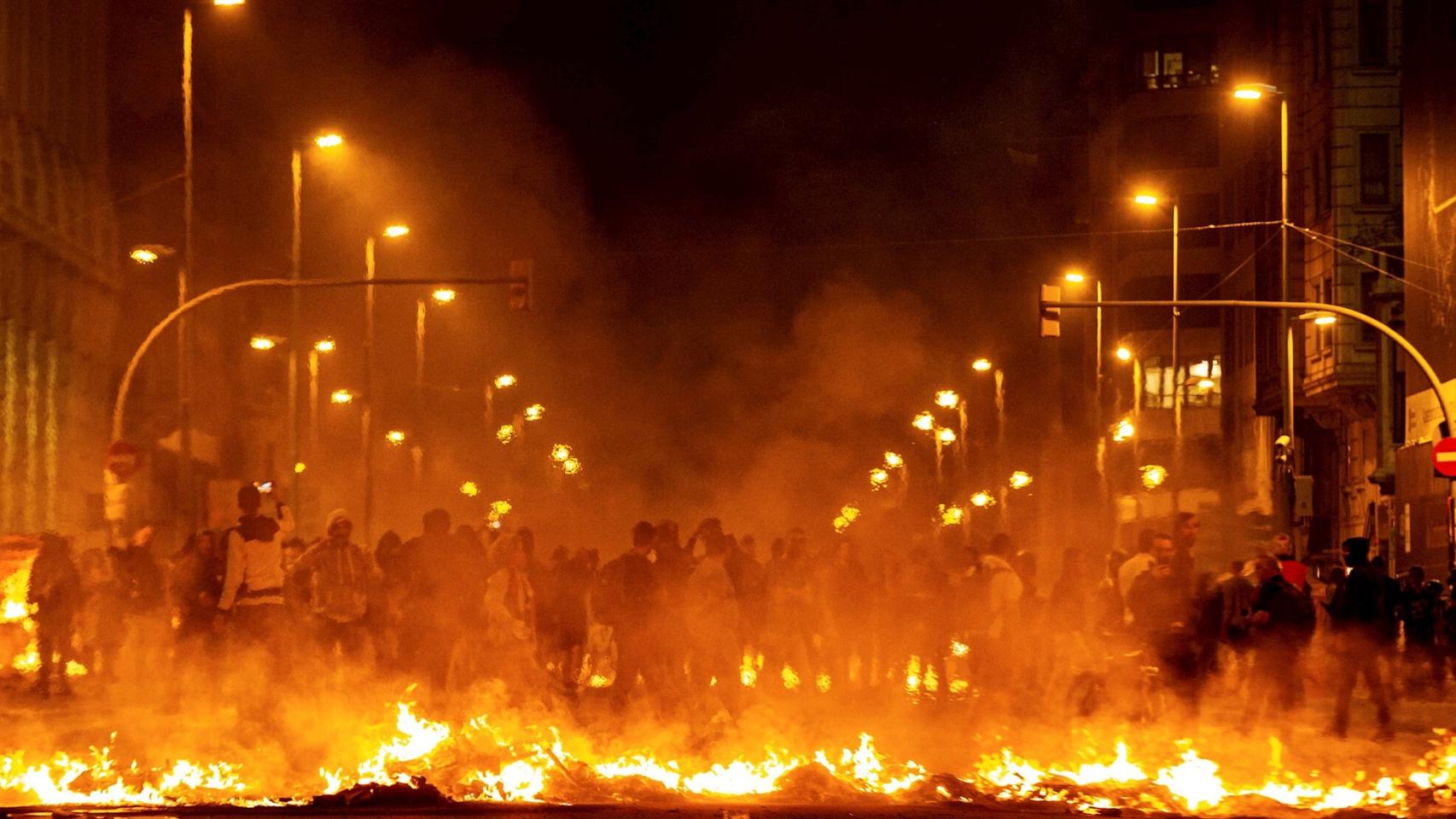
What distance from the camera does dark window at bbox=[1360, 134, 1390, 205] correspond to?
44656mm

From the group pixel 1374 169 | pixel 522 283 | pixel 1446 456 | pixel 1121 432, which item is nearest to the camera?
pixel 1446 456

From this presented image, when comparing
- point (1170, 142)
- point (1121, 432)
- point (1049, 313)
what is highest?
point (1170, 142)

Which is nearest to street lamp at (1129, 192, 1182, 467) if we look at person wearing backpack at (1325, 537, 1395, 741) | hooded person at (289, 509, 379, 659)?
person wearing backpack at (1325, 537, 1395, 741)

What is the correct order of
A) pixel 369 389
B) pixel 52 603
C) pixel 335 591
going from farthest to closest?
pixel 369 389, pixel 52 603, pixel 335 591

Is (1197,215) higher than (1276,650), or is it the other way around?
(1197,215)

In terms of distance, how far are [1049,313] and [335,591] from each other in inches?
550

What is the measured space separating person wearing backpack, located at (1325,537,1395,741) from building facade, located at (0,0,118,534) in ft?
78.5

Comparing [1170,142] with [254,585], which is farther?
[1170,142]

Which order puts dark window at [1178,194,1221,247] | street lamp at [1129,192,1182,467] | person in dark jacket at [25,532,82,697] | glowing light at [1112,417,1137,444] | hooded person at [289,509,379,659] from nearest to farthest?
hooded person at [289,509,379,659], person in dark jacket at [25,532,82,697], street lamp at [1129,192,1182,467], glowing light at [1112,417,1137,444], dark window at [1178,194,1221,247]

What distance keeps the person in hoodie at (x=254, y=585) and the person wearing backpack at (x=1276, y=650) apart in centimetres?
679

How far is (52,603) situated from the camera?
56.0ft

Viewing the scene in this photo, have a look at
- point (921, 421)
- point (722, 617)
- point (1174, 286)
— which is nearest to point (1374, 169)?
point (1174, 286)

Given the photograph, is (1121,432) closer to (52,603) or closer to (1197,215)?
(52,603)

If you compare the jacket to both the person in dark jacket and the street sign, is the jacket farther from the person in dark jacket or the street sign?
the street sign
